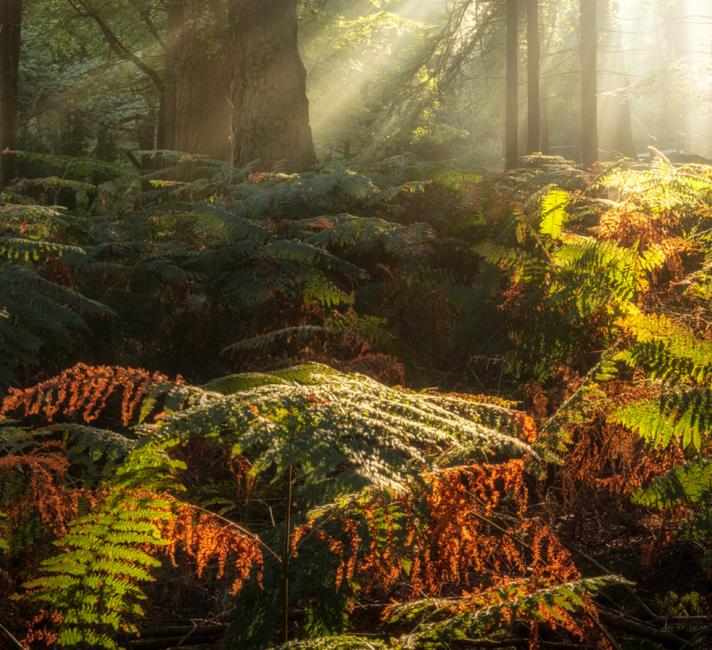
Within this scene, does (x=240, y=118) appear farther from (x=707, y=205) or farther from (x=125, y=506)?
(x=125, y=506)

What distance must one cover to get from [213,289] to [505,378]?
162 cm

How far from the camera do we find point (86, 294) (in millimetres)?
4422

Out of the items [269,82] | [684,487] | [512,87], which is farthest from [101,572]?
[512,87]

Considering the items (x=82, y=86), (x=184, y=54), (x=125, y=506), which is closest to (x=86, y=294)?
(x=125, y=506)

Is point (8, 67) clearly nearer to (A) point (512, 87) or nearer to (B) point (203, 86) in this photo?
(B) point (203, 86)

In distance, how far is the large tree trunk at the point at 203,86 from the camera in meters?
12.0

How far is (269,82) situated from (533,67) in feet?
29.0

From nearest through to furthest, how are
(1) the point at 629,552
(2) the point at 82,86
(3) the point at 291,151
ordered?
(1) the point at 629,552 < (3) the point at 291,151 < (2) the point at 82,86

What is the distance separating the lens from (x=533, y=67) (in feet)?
54.5

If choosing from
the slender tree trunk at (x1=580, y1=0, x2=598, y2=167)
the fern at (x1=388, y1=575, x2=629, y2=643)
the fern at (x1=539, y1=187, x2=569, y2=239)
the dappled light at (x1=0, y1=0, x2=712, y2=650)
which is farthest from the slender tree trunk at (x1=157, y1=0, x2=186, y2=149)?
the fern at (x1=388, y1=575, x2=629, y2=643)

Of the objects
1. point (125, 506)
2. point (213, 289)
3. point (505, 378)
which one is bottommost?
point (505, 378)

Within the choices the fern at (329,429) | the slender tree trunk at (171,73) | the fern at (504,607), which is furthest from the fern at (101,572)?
the slender tree trunk at (171,73)

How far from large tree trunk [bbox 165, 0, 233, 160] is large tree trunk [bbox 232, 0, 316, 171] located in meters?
2.70

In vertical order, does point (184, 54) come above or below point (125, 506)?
above
